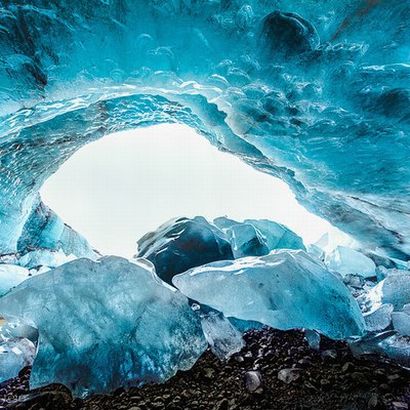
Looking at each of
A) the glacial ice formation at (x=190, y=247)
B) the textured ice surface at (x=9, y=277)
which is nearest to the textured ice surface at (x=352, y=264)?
the glacial ice formation at (x=190, y=247)

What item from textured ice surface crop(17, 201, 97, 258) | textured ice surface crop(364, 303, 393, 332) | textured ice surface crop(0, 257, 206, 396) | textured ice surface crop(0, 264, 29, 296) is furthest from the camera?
textured ice surface crop(17, 201, 97, 258)

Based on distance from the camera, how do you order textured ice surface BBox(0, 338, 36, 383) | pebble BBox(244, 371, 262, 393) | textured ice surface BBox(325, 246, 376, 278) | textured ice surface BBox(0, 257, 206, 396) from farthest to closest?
textured ice surface BBox(325, 246, 376, 278) → textured ice surface BBox(0, 338, 36, 383) → textured ice surface BBox(0, 257, 206, 396) → pebble BBox(244, 371, 262, 393)

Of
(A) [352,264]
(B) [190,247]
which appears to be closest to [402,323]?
(B) [190,247]

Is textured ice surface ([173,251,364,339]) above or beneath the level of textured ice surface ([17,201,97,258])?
above

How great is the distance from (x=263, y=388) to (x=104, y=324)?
3.52 ft

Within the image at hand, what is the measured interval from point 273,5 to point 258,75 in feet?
2.06

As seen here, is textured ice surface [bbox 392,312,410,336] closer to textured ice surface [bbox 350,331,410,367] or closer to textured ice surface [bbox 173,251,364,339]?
textured ice surface [bbox 350,331,410,367]

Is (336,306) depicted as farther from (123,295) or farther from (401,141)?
(401,141)

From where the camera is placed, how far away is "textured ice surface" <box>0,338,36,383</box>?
184 cm

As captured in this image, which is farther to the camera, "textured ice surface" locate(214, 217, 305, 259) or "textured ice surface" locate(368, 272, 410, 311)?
"textured ice surface" locate(214, 217, 305, 259)

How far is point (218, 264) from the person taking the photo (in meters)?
2.21

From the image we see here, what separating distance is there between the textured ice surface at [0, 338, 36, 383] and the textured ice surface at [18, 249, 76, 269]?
2847mm

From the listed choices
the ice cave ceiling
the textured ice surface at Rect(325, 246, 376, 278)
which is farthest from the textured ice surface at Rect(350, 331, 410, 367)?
the textured ice surface at Rect(325, 246, 376, 278)

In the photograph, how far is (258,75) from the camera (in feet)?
8.38
